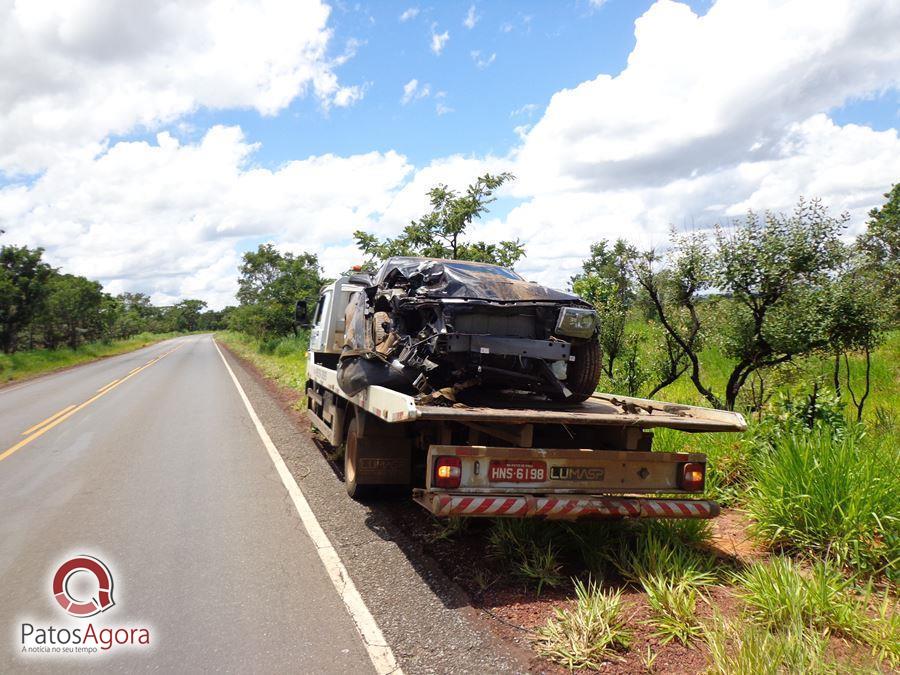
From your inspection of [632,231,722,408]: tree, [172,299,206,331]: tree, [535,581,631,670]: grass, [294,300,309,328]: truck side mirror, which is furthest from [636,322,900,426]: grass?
[172,299,206,331]: tree

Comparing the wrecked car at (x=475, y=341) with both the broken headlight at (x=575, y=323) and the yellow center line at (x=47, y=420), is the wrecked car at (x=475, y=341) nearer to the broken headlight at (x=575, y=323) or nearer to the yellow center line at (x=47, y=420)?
the broken headlight at (x=575, y=323)

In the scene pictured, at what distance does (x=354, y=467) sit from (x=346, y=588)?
1902 mm

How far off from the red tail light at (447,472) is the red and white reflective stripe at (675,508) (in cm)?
145

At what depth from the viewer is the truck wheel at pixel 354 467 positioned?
584 cm

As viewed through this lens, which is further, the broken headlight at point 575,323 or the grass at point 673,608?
the broken headlight at point 575,323

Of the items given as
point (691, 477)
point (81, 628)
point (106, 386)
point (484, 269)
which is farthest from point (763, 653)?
point (106, 386)

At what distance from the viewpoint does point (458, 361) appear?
478 centimetres

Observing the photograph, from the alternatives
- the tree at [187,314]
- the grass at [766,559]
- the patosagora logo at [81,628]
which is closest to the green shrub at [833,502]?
the grass at [766,559]

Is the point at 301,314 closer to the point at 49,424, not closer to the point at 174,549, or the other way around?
the point at 49,424

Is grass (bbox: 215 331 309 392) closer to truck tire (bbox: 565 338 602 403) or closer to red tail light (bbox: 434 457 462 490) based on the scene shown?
truck tire (bbox: 565 338 602 403)

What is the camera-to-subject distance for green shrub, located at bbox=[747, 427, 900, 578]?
4117 millimetres

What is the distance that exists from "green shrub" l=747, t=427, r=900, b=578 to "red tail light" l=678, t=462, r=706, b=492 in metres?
0.63

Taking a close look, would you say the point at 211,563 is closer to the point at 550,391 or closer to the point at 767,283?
the point at 550,391

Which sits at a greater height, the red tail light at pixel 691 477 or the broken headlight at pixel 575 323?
the broken headlight at pixel 575 323
